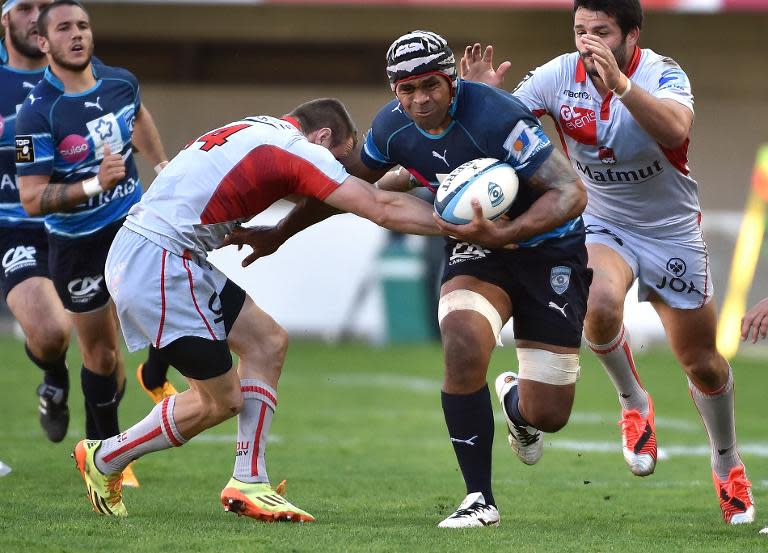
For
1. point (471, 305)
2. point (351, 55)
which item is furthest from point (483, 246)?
point (351, 55)

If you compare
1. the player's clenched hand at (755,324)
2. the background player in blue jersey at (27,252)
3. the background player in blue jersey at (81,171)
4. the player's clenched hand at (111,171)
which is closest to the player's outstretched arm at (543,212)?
the player's clenched hand at (755,324)

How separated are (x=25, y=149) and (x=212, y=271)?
161 cm

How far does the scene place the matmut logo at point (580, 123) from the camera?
685 cm

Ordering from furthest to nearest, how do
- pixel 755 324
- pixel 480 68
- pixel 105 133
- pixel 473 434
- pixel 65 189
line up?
pixel 105 133, pixel 65 189, pixel 480 68, pixel 473 434, pixel 755 324

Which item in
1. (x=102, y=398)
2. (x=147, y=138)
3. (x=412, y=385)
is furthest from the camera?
(x=412, y=385)

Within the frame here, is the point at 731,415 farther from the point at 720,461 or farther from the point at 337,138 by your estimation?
the point at 337,138

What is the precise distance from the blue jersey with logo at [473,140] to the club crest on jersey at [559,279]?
159 mm

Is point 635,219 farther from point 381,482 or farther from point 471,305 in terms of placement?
point 381,482

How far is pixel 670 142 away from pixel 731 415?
1.56 meters

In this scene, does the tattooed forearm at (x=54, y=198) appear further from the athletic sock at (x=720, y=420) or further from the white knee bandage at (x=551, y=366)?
the athletic sock at (x=720, y=420)

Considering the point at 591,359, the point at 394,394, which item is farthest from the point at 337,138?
the point at 591,359

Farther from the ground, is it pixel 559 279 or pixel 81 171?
pixel 559 279

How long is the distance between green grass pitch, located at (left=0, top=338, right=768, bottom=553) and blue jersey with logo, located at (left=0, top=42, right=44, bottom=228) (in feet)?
4.90

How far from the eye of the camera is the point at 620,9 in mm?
6617
